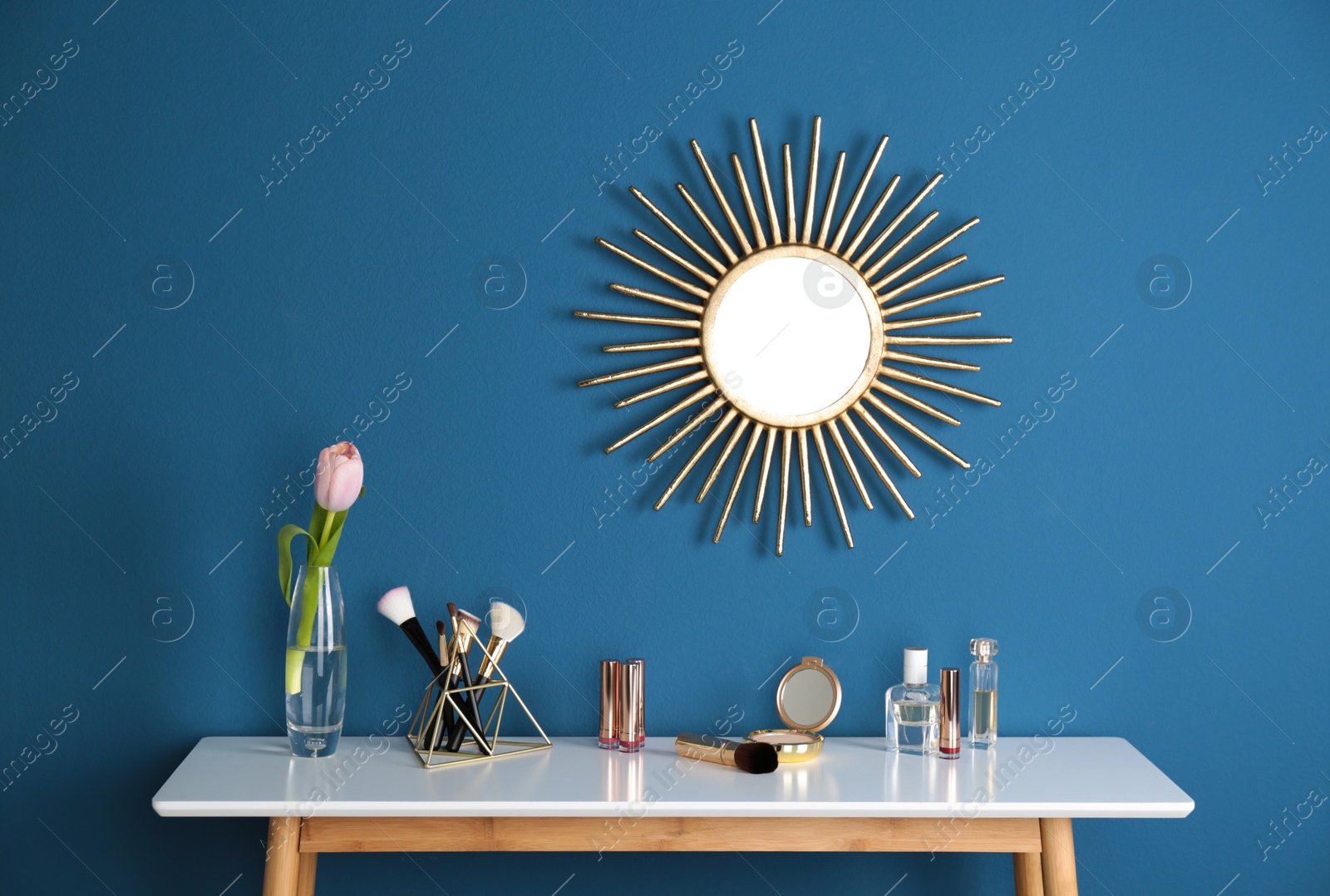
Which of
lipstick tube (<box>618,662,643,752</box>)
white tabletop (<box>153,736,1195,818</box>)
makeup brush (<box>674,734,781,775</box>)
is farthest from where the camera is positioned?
lipstick tube (<box>618,662,643,752</box>)

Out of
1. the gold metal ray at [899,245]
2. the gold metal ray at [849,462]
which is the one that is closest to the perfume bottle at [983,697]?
the gold metal ray at [849,462]

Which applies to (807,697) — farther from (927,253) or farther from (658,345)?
(927,253)

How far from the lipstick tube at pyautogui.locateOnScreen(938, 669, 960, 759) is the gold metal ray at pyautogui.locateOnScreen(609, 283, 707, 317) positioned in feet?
2.18

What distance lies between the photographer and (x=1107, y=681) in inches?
65.2

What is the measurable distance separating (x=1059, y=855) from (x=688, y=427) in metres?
0.79

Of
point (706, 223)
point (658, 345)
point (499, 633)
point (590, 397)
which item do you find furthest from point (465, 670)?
point (706, 223)

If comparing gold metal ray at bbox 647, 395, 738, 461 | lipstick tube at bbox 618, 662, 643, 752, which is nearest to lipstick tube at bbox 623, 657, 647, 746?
lipstick tube at bbox 618, 662, 643, 752

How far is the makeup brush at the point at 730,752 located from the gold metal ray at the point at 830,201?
78 centimetres

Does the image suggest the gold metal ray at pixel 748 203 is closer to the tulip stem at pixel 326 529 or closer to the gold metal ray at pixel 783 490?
the gold metal ray at pixel 783 490

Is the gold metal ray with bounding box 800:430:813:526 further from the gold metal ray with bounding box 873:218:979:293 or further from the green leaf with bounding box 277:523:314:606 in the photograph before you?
the green leaf with bounding box 277:523:314:606

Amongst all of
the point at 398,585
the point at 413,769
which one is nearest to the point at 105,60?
the point at 398,585

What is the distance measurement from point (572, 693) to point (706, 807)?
16.0 inches

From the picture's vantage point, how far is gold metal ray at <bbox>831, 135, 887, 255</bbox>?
1.63 meters

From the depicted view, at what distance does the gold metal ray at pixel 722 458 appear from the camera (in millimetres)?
1634
